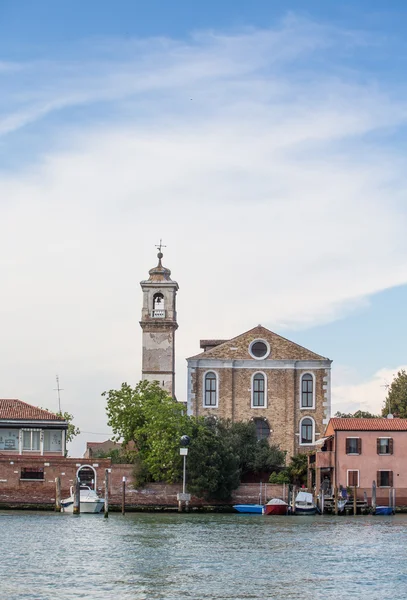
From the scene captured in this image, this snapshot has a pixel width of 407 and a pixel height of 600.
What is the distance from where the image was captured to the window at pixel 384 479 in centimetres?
5806

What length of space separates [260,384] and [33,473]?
15.8 meters

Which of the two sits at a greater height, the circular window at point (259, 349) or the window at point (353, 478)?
the circular window at point (259, 349)

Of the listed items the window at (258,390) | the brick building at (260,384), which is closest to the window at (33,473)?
the brick building at (260,384)

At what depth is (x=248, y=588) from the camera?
27469 millimetres

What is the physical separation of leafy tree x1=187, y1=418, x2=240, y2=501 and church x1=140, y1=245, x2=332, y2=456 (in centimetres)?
867

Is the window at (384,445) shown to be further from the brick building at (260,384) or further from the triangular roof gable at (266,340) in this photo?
the triangular roof gable at (266,340)

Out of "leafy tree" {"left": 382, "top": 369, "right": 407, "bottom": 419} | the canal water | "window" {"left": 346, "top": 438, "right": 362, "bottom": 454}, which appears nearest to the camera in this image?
the canal water

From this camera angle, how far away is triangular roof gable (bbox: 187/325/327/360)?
67.4m

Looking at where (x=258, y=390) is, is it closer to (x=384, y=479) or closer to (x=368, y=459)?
(x=368, y=459)

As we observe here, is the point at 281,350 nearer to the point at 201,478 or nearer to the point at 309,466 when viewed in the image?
the point at 309,466

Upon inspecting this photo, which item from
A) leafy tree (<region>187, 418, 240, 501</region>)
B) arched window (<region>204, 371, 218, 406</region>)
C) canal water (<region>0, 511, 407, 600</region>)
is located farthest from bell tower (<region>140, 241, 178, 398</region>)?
canal water (<region>0, 511, 407, 600</region>)

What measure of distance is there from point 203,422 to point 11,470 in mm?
10321

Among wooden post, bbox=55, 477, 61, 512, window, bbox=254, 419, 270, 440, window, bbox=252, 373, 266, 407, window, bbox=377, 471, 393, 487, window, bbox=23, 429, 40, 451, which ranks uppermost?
window, bbox=252, 373, 266, 407

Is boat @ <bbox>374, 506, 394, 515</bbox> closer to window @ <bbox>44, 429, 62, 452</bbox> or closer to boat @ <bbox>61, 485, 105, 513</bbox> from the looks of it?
boat @ <bbox>61, 485, 105, 513</bbox>
